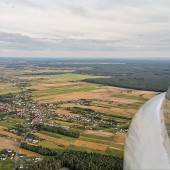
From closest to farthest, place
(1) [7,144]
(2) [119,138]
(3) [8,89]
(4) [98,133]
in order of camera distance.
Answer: (1) [7,144]
(2) [119,138]
(4) [98,133]
(3) [8,89]

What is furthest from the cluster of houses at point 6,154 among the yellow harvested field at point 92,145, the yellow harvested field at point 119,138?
the yellow harvested field at point 119,138

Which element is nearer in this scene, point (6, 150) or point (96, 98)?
point (6, 150)

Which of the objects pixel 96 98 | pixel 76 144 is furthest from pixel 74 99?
pixel 76 144

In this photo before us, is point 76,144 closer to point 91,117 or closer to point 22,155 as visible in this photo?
point 22,155

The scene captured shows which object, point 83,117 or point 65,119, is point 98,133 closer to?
point 65,119

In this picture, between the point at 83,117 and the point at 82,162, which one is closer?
the point at 82,162

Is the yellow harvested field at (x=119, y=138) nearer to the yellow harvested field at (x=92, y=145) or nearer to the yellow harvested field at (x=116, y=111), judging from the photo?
the yellow harvested field at (x=92, y=145)

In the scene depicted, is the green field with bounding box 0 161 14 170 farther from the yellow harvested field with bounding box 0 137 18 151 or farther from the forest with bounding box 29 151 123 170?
the yellow harvested field with bounding box 0 137 18 151

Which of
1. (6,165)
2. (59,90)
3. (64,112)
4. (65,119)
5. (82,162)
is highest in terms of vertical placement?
(59,90)

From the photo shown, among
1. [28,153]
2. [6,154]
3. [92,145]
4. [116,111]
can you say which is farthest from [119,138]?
[116,111]
